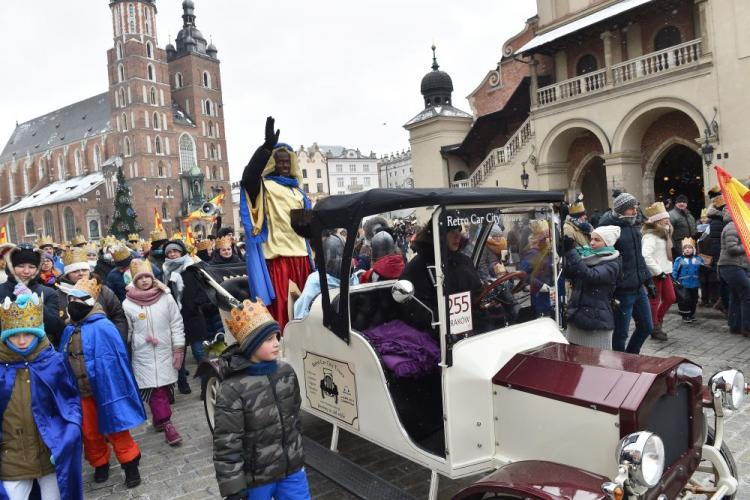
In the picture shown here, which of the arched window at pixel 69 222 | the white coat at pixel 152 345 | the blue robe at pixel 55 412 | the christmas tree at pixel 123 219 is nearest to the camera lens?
the blue robe at pixel 55 412

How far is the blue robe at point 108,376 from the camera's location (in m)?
4.29

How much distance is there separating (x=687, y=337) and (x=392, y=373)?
606 cm

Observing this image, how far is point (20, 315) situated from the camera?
3410 mm

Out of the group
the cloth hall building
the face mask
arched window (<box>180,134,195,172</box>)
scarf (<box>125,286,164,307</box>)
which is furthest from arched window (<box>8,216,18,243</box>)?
the face mask

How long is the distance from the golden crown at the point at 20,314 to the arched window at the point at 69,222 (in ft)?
245

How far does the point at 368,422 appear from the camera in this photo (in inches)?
151

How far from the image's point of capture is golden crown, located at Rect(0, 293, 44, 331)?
3.36 meters

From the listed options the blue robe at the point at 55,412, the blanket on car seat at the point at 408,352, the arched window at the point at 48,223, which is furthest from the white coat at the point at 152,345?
the arched window at the point at 48,223

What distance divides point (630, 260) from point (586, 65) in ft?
55.5

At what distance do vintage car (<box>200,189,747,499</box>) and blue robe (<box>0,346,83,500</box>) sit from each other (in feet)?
5.74

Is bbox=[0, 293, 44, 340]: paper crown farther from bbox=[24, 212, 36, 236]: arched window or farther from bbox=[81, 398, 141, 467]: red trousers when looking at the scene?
bbox=[24, 212, 36, 236]: arched window

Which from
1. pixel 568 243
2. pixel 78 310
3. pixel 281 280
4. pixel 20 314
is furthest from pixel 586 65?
pixel 20 314

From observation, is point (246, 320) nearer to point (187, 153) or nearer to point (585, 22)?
point (585, 22)

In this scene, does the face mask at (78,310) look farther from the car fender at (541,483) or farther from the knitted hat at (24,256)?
the car fender at (541,483)
